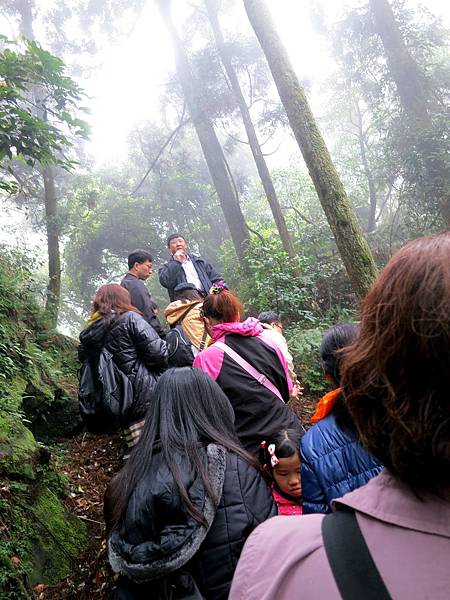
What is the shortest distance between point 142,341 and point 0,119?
2589mm

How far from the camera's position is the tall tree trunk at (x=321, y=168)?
504 cm

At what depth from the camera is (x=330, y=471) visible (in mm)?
1904

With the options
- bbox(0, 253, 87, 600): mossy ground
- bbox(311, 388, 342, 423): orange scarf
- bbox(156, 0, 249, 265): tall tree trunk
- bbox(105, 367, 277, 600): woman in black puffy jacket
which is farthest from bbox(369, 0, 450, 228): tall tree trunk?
bbox(105, 367, 277, 600): woman in black puffy jacket

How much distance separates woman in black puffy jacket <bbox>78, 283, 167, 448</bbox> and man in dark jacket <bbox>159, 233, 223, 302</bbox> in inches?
72.6

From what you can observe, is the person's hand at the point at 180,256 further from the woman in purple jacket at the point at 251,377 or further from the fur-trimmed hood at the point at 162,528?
the fur-trimmed hood at the point at 162,528

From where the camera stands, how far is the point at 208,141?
12758mm

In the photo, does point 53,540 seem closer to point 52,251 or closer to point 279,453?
point 279,453

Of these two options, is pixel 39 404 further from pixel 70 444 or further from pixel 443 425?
pixel 443 425

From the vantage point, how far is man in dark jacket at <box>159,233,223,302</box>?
5449 mm

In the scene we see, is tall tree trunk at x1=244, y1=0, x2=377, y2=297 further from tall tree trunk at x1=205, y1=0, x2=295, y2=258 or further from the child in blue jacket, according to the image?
tall tree trunk at x1=205, y1=0, x2=295, y2=258

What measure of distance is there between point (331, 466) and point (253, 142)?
454 inches

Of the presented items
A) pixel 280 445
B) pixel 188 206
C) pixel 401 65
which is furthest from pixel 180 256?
pixel 188 206

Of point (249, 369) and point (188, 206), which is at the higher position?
point (188, 206)

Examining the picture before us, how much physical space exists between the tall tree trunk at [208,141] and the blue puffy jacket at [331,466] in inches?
374
